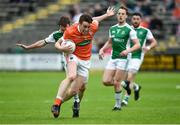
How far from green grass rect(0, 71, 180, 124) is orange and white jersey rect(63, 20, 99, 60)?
4.73 feet

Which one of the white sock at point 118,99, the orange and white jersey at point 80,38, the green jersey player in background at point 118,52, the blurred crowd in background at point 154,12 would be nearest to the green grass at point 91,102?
the white sock at point 118,99

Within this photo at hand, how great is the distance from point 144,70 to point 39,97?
53.1ft

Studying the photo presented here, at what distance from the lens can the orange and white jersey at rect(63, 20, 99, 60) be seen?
53.8 ft

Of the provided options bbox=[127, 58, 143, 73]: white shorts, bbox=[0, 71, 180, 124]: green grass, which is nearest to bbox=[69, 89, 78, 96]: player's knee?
bbox=[0, 71, 180, 124]: green grass

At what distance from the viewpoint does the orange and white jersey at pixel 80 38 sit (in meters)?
16.4

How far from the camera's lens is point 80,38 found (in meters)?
16.5

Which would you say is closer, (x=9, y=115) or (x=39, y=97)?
(x=9, y=115)

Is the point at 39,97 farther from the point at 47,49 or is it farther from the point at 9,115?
the point at 47,49

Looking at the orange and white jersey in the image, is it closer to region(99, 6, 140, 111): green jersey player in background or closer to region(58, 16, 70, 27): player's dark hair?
region(58, 16, 70, 27): player's dark hair

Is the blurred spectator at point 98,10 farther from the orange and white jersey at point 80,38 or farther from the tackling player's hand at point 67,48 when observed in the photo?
the tackling player's hand at point 67,48

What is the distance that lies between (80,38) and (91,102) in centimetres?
540

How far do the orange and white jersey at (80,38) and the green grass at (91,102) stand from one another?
1440 millimetres

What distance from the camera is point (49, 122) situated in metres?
15.0

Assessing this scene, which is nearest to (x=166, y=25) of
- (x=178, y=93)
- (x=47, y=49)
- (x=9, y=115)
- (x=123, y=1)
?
(x=123, y=1)
